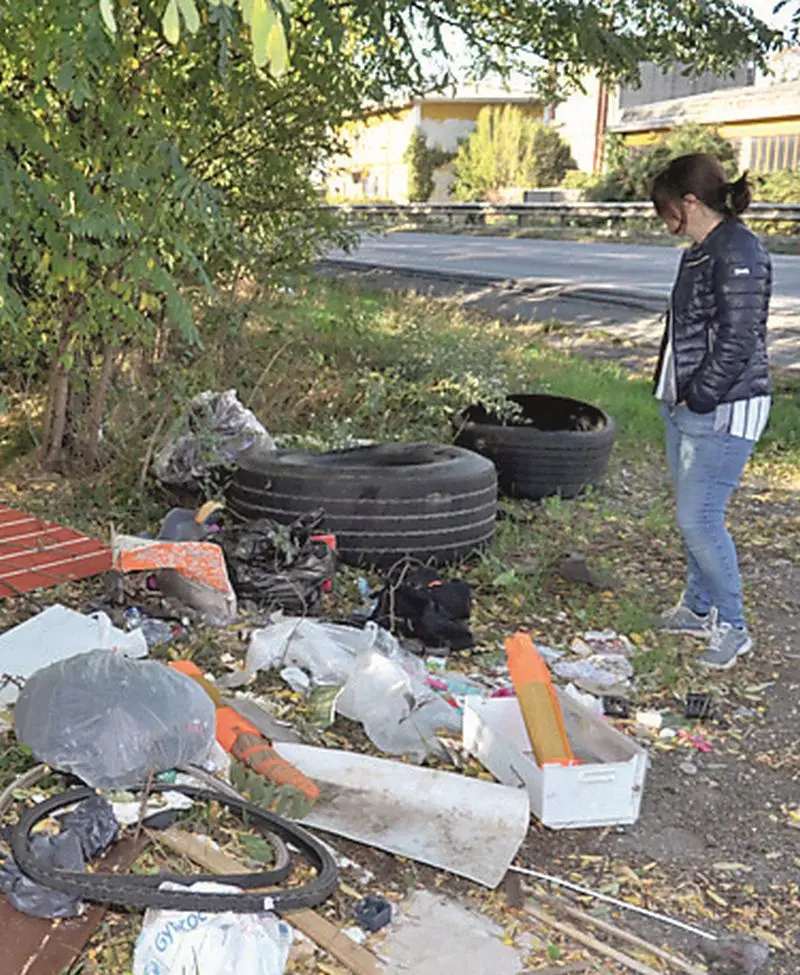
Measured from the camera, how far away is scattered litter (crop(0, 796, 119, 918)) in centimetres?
262

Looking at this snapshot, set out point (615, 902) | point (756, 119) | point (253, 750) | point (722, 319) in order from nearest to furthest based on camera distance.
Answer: point (615, 902)
point (253, 750)
point (722, 319)
point (756, 119)

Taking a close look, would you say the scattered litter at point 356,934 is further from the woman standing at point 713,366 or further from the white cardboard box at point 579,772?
the woman standing at point 713,366

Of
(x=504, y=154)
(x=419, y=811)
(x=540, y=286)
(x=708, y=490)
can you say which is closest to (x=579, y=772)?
(x=419, y=811)

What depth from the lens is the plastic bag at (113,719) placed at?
3.11m

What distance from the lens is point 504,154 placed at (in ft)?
171

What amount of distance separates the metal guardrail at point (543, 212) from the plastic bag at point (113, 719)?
953 inches

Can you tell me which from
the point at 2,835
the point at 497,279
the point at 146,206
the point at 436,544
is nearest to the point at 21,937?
the point at 2,835

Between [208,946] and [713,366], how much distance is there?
2879 millimetres

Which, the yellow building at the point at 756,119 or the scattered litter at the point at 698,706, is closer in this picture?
the scattered litter at the point at 698,706

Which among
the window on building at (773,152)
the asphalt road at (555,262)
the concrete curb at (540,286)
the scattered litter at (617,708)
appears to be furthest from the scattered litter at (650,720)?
the window on building at (773,152)

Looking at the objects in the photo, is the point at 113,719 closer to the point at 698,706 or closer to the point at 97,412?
the point at 698,706

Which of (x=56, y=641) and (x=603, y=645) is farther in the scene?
(x=603, y=645)

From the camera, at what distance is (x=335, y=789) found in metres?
3.37

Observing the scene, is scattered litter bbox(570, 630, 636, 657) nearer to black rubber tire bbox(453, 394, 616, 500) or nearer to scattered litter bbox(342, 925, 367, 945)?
black rubber tire bbox(453, 394, 616, 500)
